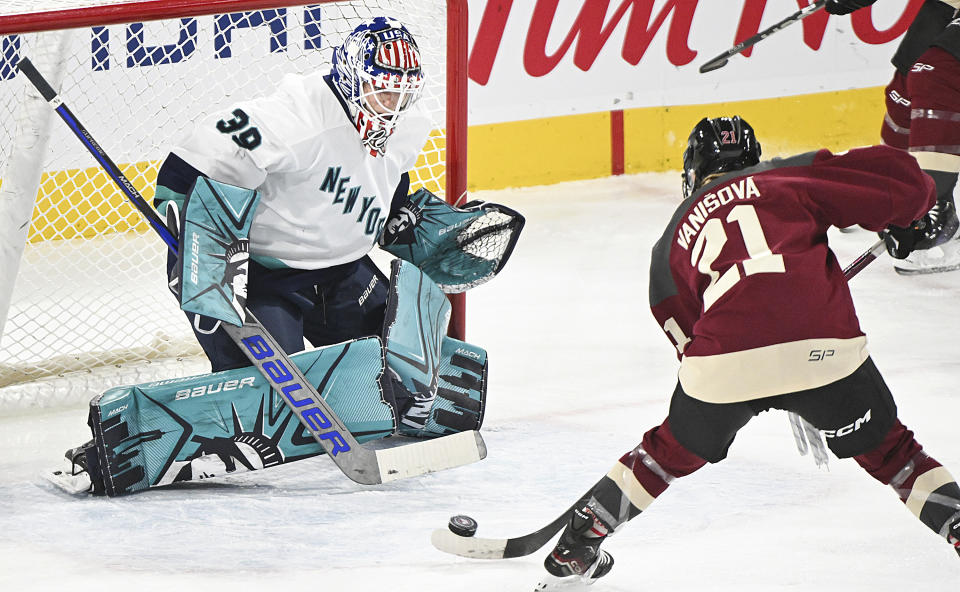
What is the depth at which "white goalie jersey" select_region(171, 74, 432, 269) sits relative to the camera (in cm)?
229

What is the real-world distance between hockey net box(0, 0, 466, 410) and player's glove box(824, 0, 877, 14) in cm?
118

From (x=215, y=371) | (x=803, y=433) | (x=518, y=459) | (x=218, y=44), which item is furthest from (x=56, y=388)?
(x=803, y=433)

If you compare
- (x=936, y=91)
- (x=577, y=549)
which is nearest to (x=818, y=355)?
(x=577, y=549)

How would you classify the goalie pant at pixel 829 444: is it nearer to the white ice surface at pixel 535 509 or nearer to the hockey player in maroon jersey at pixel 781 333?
the hockey player in maroon jersey at pixel 781 333

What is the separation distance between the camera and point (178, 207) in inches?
90.4

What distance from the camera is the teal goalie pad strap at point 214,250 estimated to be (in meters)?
2.22

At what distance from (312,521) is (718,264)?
36.6 inches

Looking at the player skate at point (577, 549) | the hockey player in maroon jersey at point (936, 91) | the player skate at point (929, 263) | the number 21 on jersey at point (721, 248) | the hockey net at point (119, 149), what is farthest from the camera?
the player skate at point (929, 263)

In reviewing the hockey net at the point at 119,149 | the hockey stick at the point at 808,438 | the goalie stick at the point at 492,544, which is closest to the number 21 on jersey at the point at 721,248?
the hockey stick at the point at 808,438

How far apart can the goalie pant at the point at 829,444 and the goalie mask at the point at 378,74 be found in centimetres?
87

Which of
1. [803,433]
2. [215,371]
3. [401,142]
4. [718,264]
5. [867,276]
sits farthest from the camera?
[867,276]

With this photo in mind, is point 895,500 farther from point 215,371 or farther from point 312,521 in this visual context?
point 215,371

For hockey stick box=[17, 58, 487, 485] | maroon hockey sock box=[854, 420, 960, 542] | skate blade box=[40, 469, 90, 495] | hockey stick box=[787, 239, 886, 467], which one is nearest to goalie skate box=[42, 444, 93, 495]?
skate blade box=[40, 469, 90, 495]

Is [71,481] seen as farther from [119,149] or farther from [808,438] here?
[808,438]
